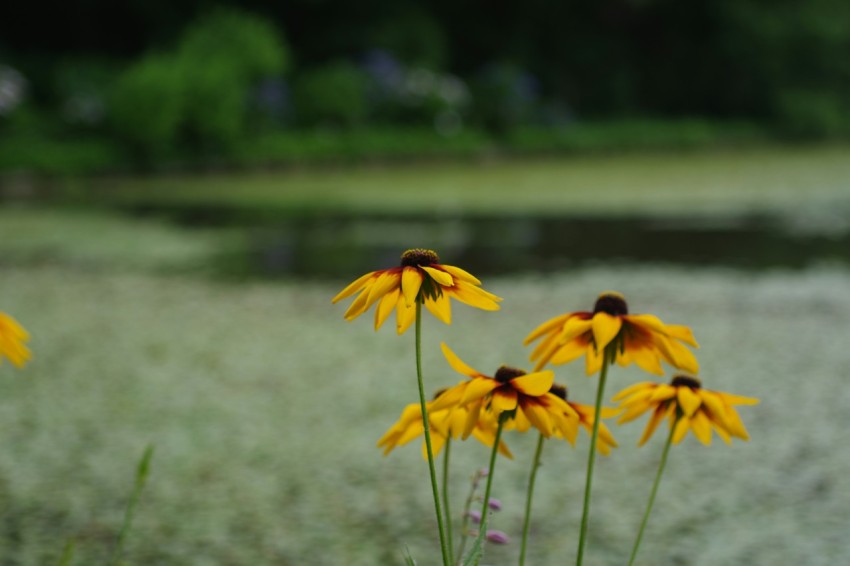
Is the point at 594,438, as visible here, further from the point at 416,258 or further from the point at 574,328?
the point at 416,258

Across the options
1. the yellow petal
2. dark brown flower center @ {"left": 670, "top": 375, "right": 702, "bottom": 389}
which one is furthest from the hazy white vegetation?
the yellow petal

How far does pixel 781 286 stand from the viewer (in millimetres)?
4977

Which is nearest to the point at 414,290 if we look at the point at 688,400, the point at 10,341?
the point at 688,400

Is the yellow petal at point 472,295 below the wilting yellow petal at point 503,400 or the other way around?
the other way around

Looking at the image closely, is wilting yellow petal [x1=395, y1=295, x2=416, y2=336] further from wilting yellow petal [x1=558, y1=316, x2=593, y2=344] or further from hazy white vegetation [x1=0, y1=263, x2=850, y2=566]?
hazy white vegetation [x1=0, y1=263, x2=850, y2=566]

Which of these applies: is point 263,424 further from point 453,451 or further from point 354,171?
point 354,171

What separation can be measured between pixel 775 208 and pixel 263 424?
602 centimetres

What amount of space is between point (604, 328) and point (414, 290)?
0.66 ft

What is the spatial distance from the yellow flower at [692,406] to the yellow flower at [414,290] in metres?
0.24

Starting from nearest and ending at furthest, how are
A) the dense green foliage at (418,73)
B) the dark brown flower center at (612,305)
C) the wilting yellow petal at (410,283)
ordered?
the wilting yellow petal at (410,283) < the dark brown flower center at (612,305) < the dense green foliage at (418,73)

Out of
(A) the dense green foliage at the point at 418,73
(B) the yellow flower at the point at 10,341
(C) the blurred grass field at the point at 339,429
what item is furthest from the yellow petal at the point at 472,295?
(A) the dense green foliage at the point at 418,73

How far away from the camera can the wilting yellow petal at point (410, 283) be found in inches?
43.7

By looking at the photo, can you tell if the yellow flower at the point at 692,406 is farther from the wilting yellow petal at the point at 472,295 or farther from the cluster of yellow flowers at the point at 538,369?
the wilting yellow petal at the point at 472,295

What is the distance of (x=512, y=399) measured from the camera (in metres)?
1.17
